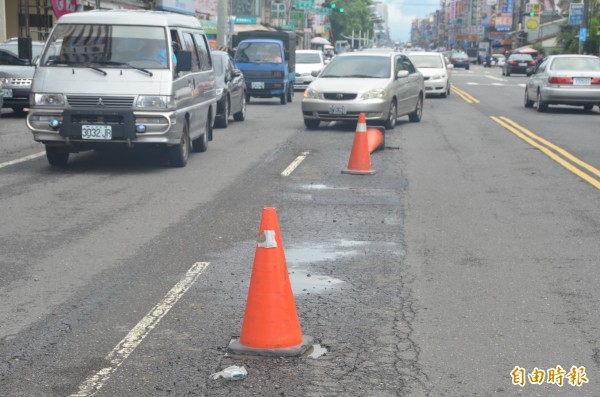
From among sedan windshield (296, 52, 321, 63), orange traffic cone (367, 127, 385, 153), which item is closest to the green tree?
sedan windshield (296, 52, 321, 63)

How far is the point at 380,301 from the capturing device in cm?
694

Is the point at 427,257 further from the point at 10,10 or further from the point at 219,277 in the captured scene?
the point at 10,10

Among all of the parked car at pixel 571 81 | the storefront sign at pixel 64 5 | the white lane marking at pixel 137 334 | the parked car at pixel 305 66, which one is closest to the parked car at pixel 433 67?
the parked car at pixel 305 66

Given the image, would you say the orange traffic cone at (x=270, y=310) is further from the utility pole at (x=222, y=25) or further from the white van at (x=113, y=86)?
the utility pole at (x=222, y=25)

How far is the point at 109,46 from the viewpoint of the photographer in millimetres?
13891

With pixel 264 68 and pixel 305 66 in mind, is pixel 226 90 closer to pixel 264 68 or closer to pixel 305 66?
pixel 264 68

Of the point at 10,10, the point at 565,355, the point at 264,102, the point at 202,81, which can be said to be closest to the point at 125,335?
the point at 565,355

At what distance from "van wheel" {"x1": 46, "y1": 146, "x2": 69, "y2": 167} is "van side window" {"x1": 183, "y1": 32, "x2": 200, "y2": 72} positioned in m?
2.29

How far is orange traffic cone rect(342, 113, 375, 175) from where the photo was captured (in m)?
13.8

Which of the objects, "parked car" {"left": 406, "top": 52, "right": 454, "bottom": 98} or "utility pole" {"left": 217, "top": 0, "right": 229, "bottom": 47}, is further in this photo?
"utility pole" {"left": 217, "top": 0, "right": 229, "bottom": 47}

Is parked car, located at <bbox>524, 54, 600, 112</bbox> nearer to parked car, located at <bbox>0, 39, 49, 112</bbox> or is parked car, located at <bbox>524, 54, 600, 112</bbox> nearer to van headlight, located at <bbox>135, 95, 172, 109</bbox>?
parked car, located at <bbox>0, 39, 49, 112</bbox>

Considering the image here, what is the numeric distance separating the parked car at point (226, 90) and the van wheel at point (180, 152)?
620cm

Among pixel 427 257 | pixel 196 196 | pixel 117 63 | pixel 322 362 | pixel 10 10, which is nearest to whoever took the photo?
pixel 322 362

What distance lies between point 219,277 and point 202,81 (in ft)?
27.4
